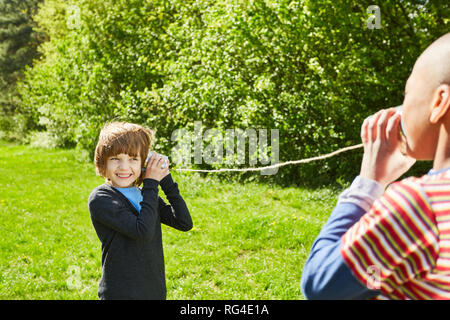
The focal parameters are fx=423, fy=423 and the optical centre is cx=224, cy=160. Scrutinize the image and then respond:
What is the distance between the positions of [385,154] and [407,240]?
0.25 meters

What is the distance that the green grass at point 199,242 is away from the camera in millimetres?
4195

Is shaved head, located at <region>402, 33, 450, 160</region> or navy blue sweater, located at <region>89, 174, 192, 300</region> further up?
shaved head, located at <region>402, 33, 450, 160</region>

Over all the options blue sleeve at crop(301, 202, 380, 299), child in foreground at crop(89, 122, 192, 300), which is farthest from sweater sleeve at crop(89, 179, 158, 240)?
blue sleeve at crop(301, 202, 380, 299)

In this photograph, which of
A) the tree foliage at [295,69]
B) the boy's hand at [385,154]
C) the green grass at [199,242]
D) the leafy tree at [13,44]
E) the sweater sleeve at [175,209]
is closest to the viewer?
the boy's hand at [385,154]

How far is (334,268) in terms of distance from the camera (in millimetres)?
977

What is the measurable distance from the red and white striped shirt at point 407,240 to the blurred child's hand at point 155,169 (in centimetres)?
132

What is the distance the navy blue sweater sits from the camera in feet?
6.52

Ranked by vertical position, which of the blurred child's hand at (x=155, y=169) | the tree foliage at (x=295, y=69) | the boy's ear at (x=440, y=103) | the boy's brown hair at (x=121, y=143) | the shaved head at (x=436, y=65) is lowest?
the blurred child's hand at (x=155, y=169)

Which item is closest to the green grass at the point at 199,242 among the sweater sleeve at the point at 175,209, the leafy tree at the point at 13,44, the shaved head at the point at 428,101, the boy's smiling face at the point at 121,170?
the sweater sleeve at the point at 175,209

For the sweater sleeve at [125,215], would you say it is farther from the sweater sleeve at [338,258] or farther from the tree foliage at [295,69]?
the tree foliage at [295,69]

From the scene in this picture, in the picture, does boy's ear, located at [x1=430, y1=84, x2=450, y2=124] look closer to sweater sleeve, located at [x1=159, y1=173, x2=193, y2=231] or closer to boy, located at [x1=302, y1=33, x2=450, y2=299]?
boy, located at [x1=302, y1=33, x2=450, y2=299]

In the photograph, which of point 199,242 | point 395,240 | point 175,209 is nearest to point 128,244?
point 175,209

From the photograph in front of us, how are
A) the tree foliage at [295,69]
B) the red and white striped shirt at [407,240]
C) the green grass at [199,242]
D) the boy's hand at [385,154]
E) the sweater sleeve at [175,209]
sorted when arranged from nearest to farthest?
1. the red and white striped shirt at [407,240]
2. the boy's hand at [385,154]
3. the sweater sleeve at [175,209]
4. the green grass at [199,242]
5. the tree foliage at [295,69]

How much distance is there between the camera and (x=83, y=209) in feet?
23.4
